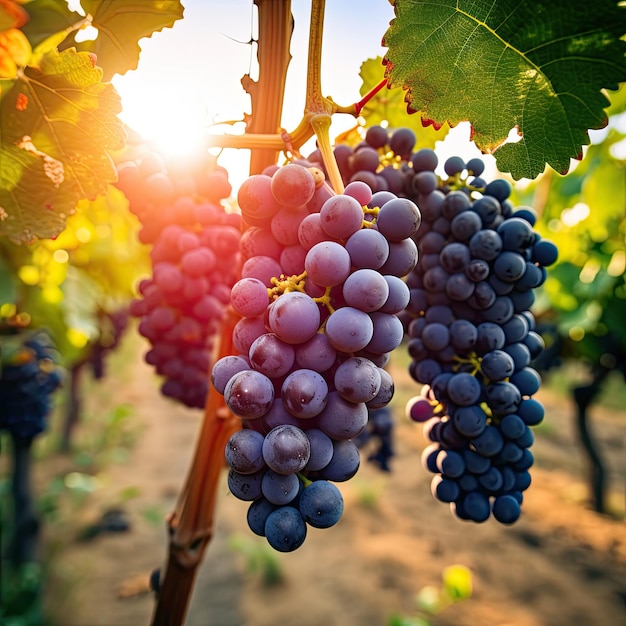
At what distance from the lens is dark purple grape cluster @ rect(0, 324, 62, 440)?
2088 mm

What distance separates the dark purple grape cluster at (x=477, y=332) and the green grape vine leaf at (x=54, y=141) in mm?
609

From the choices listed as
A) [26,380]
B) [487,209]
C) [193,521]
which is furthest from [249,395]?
[26,380]

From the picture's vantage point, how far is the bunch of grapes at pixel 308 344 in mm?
599

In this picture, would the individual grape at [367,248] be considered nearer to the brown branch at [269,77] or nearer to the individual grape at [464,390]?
the brown branch at [269,77]

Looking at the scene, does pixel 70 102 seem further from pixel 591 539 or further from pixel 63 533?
pixel 591 539

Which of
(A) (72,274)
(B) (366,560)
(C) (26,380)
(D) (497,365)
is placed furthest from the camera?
(B) (366,560)

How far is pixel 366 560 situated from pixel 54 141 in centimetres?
390

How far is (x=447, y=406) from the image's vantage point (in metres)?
1.00

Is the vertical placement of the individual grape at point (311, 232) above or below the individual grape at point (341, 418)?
above

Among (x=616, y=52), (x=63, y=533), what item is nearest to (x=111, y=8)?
(x=616, y=52)

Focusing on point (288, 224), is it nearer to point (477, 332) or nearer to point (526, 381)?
point (477, 332)

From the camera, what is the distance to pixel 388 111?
1.20 meters

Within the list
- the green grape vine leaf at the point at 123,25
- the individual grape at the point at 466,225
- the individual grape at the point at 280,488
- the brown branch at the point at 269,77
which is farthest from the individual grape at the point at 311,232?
the green grape vine leaf at the point at 123,25

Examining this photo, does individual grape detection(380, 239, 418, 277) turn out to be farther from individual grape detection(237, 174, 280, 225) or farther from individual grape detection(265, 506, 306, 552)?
individual grape detection(265, 506, 306, 552)
